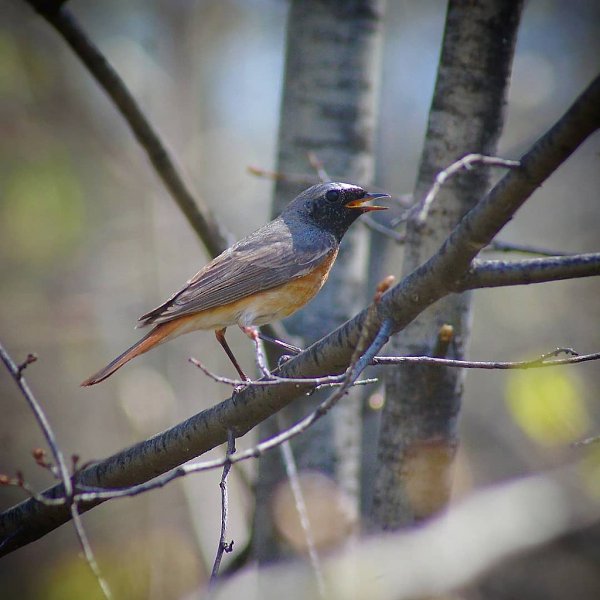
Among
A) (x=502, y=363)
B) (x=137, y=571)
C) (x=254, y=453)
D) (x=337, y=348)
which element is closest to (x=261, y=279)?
(x=337, y=348)

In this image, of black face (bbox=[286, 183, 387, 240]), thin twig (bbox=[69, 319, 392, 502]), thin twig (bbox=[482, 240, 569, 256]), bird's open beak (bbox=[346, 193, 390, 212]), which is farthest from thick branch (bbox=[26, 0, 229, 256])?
thin twig (bbox=[69, 319, 392, 502])

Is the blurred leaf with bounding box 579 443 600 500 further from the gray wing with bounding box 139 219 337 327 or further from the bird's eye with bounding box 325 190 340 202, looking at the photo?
the bird's eye with bounding box 325 190 340 202

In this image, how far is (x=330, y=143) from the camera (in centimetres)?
502

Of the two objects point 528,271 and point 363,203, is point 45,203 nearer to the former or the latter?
point 363,203

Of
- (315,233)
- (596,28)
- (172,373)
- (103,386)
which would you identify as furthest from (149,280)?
(596,28)

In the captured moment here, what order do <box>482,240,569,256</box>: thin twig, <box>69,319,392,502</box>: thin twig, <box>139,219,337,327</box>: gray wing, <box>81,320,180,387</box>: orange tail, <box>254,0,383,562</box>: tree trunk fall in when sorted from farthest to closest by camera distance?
<box>254,0,383,562</box>: tree trunk, <box>139,219,337,327</box>: gray wing, <box>81,320,180,387</box>: orange tail, <box>482,240,569,256</box>: thin twig, <box>69,319,392,502</box>: thin twig

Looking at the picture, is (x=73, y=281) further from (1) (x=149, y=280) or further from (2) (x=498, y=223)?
(2) (x=498, y=223)

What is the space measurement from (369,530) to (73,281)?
7584 mm

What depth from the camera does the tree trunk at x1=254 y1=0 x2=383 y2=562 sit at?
4836 mm

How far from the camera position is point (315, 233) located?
466cm

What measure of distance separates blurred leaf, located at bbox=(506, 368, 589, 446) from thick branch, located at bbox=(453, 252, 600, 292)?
5.54ft

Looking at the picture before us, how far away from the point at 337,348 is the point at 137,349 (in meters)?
1.44

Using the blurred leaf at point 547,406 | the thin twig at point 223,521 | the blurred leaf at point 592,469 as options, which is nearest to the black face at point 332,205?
the blurred leaf at point 547,406

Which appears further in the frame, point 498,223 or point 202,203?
point 202,203
